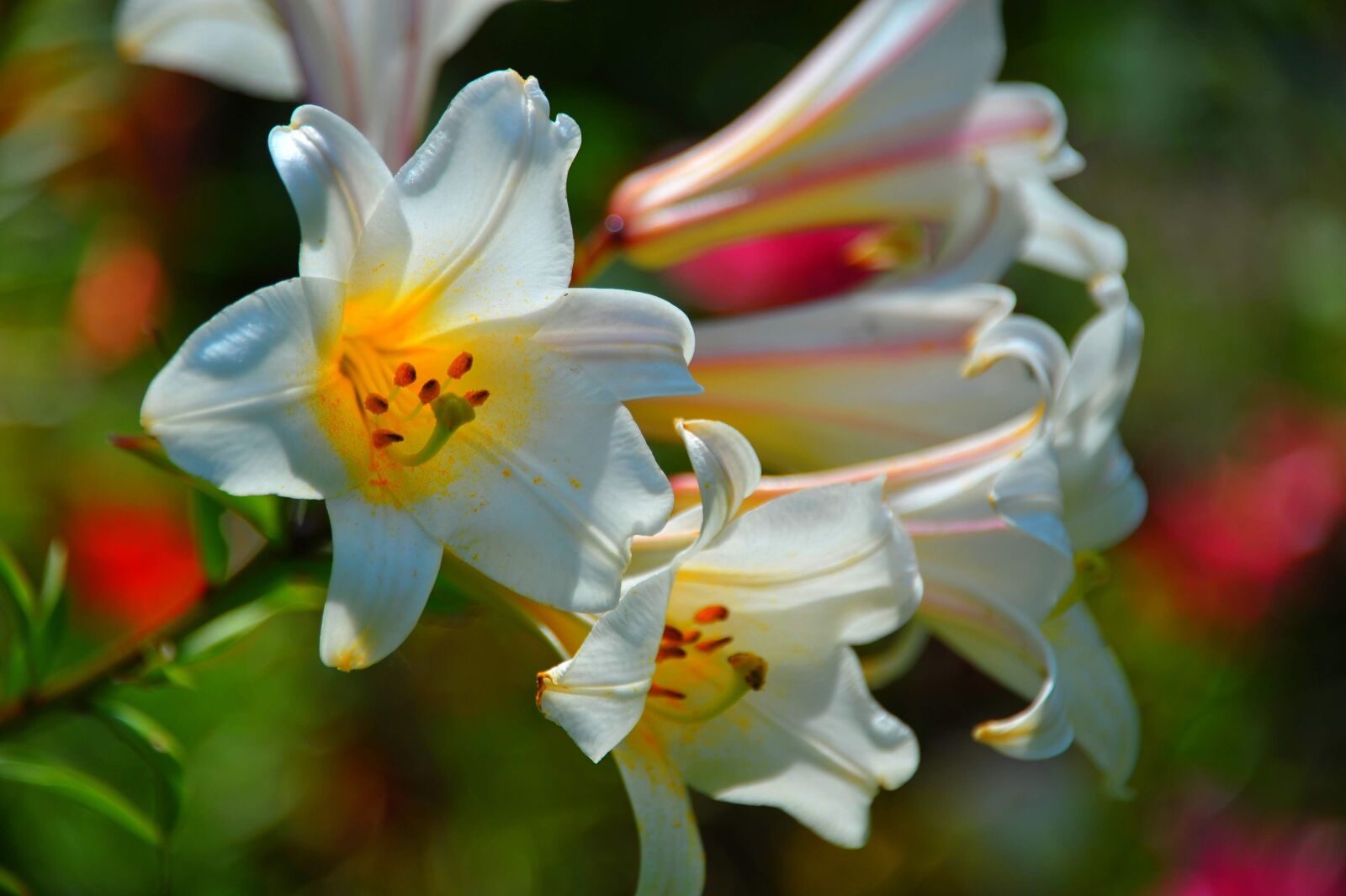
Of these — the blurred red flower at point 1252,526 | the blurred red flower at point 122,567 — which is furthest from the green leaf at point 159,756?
the blurred red flower at point 1252,526

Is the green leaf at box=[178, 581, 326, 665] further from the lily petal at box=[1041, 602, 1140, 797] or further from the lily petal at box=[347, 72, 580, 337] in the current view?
the lily petal at box=[1041, 602, 1140, 797]

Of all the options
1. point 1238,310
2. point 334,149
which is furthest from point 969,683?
point 334,149

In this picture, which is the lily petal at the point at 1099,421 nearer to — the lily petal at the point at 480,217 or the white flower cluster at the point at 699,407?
the white flower cluster at the point at 699,407

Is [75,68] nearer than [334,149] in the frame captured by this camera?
No

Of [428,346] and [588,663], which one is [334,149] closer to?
[428,346]

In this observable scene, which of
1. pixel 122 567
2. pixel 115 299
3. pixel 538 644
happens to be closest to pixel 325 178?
pixel 538 644

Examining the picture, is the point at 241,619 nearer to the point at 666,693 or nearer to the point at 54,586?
the point at 54,586
